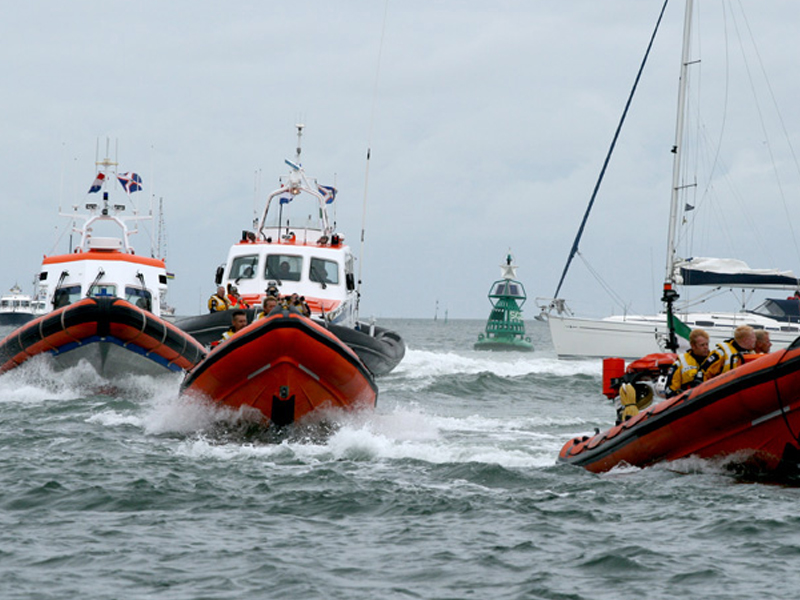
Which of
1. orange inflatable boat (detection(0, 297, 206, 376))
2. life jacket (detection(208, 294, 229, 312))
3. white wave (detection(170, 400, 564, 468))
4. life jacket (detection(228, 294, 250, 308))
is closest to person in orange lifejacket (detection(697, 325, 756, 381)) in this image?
white wave (detection(170, 400, 564, 468))

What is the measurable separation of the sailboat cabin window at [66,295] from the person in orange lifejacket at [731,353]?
1231 centimetres

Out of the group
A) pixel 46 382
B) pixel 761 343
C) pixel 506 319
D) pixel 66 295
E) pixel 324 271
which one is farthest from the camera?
pixel 506 319

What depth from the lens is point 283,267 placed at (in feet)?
69.4

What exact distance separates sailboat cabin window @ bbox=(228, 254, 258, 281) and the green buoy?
3401 centimetres

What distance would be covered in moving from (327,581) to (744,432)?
411 centimetres

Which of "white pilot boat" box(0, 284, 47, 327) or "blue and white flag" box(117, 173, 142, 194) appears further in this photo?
"white pilot boat" box(0, 284, 47, 327)

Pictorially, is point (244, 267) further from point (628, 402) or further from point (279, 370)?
point (628, 402)

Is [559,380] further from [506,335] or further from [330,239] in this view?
[506,335]

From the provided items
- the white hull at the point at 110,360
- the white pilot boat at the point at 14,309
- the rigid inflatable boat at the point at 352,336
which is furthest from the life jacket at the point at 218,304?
the white pilot boat at the point at 14,309

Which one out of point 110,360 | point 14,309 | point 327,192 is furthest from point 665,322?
point 14,309

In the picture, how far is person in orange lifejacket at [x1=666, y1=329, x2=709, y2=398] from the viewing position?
9633 millimetres

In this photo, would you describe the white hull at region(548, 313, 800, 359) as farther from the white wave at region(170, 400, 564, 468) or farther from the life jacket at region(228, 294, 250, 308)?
the white wave at region(170, 400, 564, 468)

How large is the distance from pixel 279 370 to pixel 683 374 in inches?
156

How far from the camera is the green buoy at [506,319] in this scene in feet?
180
